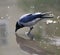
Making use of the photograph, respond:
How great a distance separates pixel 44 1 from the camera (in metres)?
12.0

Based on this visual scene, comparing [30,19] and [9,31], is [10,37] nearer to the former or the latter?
[9,31]

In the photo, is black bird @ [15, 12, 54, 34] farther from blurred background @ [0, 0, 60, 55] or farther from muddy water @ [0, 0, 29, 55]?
muddy water @ [0, 0, 29, 55]

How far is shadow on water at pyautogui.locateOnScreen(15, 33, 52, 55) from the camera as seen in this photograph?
6.57 m

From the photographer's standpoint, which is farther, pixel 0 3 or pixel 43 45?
pixel 0 3

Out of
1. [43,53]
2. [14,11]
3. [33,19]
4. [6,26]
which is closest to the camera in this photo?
[43,53]

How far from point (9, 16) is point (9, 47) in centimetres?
271

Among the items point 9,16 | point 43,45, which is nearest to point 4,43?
point 43,45

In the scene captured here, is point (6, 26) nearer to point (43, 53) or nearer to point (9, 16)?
point (9, 16)

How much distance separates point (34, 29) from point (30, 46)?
49.8 inches

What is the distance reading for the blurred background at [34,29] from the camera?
6797 millimetres

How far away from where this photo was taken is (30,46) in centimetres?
699

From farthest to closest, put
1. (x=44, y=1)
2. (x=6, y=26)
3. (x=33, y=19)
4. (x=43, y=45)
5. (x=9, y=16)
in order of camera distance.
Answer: (x=44, y=1) → (x=9, y=16) → (x=6, y=26) → (x=33, y=19) → (x=43, y=45)

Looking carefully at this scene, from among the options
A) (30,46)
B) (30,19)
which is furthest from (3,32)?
(30,46)

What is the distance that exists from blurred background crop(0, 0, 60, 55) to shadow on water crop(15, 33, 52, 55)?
25 mm
